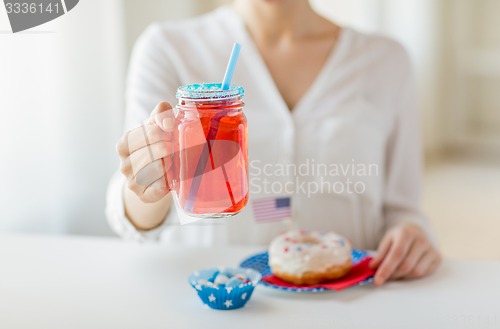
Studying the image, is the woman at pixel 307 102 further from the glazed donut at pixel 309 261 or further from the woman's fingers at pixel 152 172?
the woman's fingers at pixel 152 172

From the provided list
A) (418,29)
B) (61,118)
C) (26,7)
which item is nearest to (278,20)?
(26,7)

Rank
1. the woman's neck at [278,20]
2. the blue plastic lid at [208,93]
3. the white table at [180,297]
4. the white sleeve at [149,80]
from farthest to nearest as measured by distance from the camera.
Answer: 1. the woman's neck at [278,20]
2. the white sleeve at [149,80]
3. the white table at [180,297]
4. the blue plastic lid at [208,93]

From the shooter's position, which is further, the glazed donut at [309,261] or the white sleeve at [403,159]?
the white sleeve at [403,159]

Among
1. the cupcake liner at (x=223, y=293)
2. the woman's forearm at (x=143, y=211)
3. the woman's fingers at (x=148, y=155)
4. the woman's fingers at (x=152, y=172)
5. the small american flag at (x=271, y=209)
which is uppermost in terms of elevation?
the woman's fingers at (x=148, y=155)

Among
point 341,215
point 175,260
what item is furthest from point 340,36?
point 175,260

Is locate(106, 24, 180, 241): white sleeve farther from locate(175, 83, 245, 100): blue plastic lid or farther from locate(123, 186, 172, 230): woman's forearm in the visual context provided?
locate(175, 83, 245, 100): blue plastic lid

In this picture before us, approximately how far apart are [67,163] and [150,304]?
1.11 meters

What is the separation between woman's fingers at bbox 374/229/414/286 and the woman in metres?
0.22

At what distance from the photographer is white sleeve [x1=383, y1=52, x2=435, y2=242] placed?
1938mm

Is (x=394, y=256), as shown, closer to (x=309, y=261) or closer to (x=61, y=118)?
(x=309, y=261)

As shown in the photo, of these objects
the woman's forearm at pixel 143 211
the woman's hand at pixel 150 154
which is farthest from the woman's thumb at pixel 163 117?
the woman's forearm at pixel 143 211

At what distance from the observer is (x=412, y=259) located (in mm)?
1527

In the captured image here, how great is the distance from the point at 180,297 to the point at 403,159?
76cm

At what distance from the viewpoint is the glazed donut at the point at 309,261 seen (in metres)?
1.48
